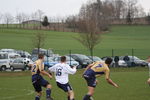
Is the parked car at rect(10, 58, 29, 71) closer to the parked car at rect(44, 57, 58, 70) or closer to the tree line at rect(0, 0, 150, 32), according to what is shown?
the parked car at rect(44, 57, 58, 70)

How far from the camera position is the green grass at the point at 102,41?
2564 inches

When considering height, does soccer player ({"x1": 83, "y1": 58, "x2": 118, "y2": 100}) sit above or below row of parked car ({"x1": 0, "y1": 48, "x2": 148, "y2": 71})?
above

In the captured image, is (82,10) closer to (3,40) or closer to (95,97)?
(3,40)

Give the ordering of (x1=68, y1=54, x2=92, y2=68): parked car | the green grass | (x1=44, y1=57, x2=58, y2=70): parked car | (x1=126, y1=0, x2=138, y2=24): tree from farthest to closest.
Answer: (x1=126, y1=0, x2=138, y2=24): tree, the green grass, (x1=68, y1=54, x2=92, y2=68): parked car, (x1=44, y1=57, x2=58, y2=70): parked car

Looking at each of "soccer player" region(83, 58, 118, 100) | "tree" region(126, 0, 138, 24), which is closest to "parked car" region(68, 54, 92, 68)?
"soccer player" region(83, 58, 118, 100)

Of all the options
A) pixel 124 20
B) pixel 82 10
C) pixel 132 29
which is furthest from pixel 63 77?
pixel 124 20

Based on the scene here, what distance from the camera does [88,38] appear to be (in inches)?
1957

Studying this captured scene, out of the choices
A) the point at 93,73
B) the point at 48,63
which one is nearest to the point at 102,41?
the point at 48,63

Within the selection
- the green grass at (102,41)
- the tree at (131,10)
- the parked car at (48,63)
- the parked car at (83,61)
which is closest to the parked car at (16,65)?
the parked car at (48,63)

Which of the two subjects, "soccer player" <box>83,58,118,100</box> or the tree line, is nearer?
"soccer player" <box>83,58,118,100</box>

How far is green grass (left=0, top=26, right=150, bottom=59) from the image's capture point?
6512cm

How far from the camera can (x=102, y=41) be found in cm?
8569

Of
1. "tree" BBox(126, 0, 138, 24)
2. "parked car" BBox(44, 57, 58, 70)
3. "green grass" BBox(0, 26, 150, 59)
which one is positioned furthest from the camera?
"tree" BBox(126, 0, 138, 24)

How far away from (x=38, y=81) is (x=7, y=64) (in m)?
24.4
